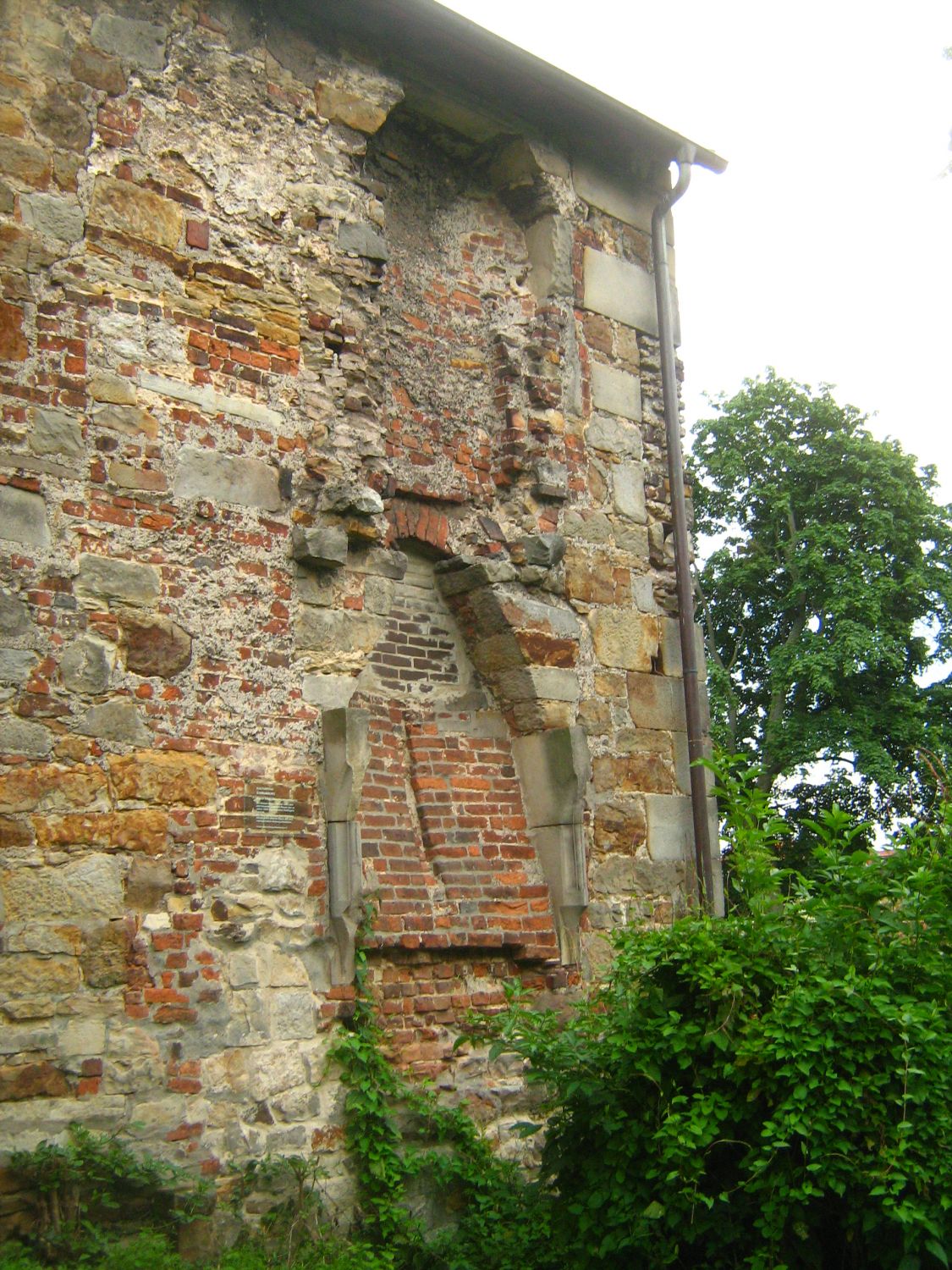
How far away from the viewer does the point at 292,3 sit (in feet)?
22.5

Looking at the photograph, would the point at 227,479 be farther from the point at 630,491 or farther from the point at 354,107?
the point at 630,491

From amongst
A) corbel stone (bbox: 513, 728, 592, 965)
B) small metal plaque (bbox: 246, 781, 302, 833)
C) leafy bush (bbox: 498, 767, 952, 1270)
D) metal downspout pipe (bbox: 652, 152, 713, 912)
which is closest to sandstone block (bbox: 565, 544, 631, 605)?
metal downspout pipe (bbox: 652, 152, 713, 912)

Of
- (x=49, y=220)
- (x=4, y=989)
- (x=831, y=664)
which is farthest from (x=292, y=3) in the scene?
(x=831, y=664)

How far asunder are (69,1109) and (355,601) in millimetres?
2558

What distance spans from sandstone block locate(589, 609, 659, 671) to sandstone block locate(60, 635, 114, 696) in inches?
121

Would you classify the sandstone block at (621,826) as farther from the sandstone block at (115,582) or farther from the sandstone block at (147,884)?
the sandstone block at (115,582)

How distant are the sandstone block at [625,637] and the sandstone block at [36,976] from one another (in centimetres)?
357

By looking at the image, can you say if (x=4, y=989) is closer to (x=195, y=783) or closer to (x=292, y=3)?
(x=195, y=783)

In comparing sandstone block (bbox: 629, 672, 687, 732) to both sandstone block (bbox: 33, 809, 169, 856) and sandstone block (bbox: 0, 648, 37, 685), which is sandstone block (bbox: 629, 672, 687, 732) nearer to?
sandstone block (bbox: 33, 809, 169, 856)

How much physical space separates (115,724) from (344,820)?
1.13 m

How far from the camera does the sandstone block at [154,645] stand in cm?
572

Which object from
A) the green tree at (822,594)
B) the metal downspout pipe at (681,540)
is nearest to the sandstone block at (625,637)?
the metal downspout pipe at (681,540)

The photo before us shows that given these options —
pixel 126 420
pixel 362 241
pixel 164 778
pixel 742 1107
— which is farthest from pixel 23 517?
pixel 742 1107

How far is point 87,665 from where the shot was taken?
220 inches
